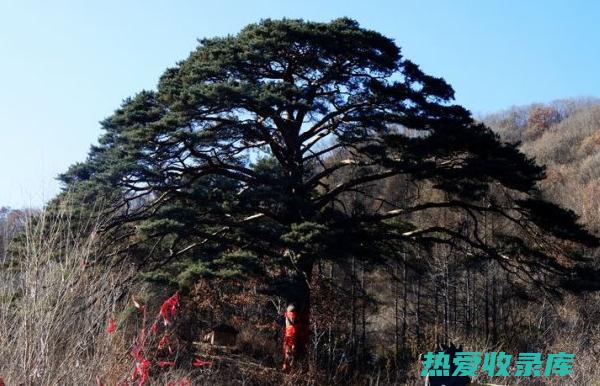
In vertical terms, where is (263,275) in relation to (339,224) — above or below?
below

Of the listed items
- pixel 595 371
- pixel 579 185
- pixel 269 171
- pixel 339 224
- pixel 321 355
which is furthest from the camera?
pixel 579 185

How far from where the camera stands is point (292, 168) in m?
18.4

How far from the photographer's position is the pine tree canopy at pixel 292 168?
1542 cm

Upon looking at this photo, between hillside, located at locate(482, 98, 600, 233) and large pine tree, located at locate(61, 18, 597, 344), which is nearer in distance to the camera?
large pine tree, located at locate(61, 18, 597, 344)

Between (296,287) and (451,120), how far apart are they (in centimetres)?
567

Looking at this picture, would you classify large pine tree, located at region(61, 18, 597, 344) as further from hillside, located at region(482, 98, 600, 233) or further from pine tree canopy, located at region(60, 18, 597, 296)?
hillside, located at region(482, 98, 600, 233)

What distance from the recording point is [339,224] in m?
16.8

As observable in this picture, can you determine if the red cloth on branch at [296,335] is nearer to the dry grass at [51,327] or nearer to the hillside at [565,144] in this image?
the hillside at [565,144]

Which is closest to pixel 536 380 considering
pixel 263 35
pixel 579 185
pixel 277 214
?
pixel 277 214

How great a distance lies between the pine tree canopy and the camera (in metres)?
15.4

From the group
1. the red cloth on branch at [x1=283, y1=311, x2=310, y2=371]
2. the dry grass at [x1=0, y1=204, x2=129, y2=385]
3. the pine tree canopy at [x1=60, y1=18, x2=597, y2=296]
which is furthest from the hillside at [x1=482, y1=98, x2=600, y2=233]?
the dry grass at [x1=0, y1=204, x2=129, y2=385]

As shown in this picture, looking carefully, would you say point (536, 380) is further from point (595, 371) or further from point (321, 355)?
point (321, 355)

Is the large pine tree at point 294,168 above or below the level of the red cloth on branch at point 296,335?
above

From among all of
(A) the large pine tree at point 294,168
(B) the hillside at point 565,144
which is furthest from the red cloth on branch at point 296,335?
(B) the hillside at point 565,144
